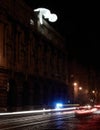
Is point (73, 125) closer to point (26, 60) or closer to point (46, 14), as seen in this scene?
point (26, 60)

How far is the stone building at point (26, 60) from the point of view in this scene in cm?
5772

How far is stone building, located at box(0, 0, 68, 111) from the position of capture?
57719 millimetres

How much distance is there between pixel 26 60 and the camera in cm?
6662

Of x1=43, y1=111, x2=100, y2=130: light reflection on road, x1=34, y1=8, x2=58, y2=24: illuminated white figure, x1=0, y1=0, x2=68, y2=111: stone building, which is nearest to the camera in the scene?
x1=43, y1=111, x2=100, y2=130: light reflection on road

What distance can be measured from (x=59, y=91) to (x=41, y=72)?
12634 mm

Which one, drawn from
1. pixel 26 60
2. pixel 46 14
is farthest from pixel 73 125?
pixel 46 14

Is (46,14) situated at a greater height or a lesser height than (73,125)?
greater

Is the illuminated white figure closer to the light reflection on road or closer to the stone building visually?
the stone building

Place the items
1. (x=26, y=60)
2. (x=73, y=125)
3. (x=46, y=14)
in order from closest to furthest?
1. (x=73, y=125)
2. (x=26, y=60)
3. (x=46, y=14)

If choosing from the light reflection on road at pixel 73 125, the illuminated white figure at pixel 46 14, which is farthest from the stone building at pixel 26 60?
the light reflection on road at pixel 73 125

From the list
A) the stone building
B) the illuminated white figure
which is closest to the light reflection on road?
the stone building

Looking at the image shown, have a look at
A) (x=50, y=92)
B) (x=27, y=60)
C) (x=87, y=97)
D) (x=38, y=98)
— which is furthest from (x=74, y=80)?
(x=27, y=60)

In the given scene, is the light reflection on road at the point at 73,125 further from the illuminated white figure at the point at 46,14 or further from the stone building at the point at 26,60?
the illuminated white figure at the point at 46,14

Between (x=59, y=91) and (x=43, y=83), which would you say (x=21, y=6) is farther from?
(x=59, y=91)
